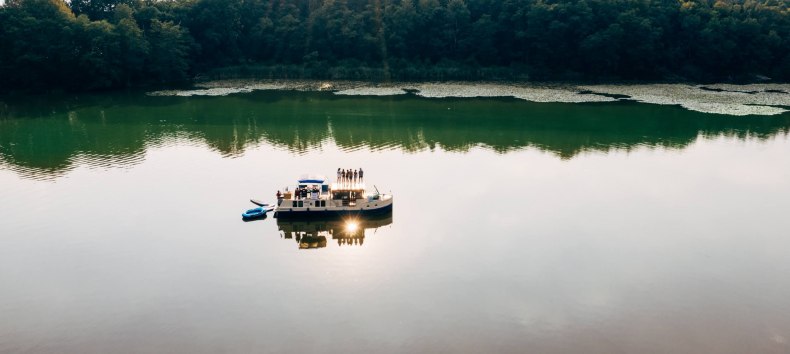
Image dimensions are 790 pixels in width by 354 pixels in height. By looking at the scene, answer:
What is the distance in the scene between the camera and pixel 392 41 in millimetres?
89062

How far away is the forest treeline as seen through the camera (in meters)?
72.6

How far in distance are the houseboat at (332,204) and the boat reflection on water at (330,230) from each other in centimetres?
30

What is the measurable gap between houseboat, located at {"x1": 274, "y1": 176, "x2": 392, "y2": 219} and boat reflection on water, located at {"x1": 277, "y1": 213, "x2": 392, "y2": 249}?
0.30 metres

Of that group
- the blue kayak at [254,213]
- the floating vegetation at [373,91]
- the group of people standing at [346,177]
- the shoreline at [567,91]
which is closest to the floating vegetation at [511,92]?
the shoreline at [567,91]

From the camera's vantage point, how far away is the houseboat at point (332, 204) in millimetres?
27281

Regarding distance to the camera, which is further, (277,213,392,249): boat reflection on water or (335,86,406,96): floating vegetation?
(335,86,406,96): floating vegetation

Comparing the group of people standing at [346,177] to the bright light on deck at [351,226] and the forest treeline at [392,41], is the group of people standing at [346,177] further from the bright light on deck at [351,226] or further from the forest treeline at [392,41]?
the forest treeline at [392,41]

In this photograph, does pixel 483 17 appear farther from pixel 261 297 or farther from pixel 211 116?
pixel 261 297

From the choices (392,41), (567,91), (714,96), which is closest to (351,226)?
(567,91)

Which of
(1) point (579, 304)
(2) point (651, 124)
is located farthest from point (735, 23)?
(1) point (579, 304)

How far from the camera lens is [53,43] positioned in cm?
7144

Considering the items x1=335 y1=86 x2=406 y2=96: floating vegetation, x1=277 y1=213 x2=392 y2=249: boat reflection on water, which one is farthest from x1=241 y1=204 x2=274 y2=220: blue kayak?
x1=335 y1=86 x2=406 y2=96: floating vegetation

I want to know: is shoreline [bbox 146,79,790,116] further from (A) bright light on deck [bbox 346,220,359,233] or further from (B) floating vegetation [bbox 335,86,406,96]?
(A) bright light on deck [bbox 346,220,359,233]

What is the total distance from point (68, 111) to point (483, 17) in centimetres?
5832
